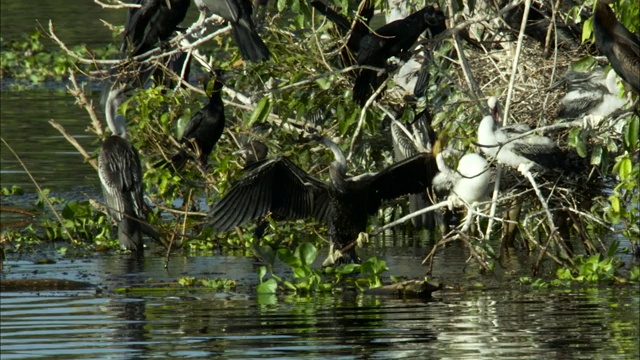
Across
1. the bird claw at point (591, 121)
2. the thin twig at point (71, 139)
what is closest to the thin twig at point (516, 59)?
the bird claw at point (591, 121)

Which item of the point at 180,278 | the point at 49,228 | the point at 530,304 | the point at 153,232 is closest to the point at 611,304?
the point at 530,304

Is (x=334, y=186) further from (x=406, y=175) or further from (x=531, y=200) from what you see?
(x=531, y=200)

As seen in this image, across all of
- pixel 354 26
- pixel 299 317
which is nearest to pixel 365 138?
pixel 354 26

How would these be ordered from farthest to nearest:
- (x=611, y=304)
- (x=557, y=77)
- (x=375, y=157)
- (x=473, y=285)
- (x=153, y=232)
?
(x=375, y=157)
(x=153, y=232)
(x=557, y=77)
(x=473, y=285)
(x=611, y=304)

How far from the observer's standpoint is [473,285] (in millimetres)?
7641

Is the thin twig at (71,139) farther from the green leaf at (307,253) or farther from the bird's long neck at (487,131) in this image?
the bird's long neck at (487,131)

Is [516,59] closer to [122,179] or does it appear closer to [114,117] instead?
[122,179]

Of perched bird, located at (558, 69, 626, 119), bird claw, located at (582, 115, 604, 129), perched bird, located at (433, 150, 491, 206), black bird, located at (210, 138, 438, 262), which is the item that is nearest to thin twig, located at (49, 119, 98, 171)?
black bird, located at (210, 138, 438, 262)

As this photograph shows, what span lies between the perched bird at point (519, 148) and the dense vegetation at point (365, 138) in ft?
0.41

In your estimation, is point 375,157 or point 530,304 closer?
point 530,304

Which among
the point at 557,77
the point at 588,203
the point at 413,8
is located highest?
the point at 413,8

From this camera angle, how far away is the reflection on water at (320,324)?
5879 millimetres

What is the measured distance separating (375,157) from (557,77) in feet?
6.77

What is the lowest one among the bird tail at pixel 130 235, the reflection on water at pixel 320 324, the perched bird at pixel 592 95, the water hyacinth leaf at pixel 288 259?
the reflection on water at pixel 320 324
